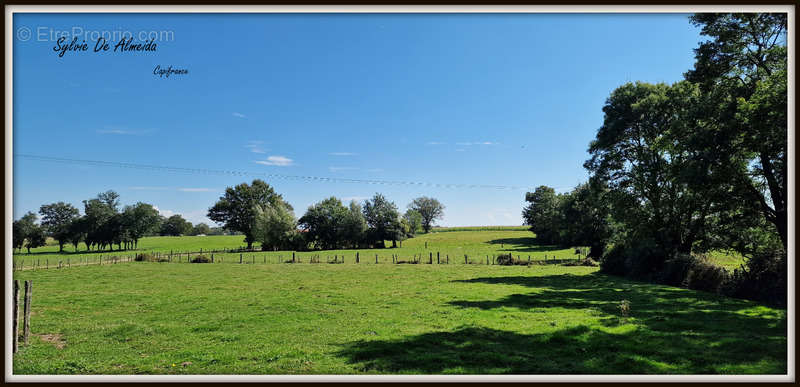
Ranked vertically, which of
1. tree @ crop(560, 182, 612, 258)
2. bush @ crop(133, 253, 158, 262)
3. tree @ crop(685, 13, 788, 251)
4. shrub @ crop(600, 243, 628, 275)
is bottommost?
→ bush @ crop(133, 253, 158, 262)

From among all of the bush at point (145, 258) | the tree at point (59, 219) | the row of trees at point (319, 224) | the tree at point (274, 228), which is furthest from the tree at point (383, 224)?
the tree at point (59, 219)

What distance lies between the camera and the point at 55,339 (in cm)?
1257

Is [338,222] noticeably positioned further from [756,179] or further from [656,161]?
[756,179]

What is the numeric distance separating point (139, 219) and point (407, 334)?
97.0 m

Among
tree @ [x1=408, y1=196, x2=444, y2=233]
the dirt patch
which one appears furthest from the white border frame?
tree @ [x1=408, y1=196, x2=444, y2=233]

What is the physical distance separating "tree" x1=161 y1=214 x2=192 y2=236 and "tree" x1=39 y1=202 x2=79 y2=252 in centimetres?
5858

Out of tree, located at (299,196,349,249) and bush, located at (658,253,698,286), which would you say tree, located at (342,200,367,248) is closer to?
→ tree, located at (299,196,349,249)

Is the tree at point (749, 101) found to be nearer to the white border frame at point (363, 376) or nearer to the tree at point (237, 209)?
the white border frame at point (363, 376)

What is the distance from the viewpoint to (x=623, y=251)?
3353 centimetres

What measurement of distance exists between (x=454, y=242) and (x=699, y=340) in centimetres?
7931

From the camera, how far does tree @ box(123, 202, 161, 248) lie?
85500mm

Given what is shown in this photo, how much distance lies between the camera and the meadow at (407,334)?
895cm

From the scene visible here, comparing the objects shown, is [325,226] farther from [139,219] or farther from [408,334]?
[408,334]

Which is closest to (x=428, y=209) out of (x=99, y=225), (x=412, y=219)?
(x=412, y=219)
